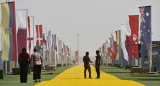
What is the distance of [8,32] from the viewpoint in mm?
28453

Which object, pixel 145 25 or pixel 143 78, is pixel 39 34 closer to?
pixel 145 25

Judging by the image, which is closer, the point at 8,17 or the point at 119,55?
the point at 8,17

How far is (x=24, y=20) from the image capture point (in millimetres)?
31672

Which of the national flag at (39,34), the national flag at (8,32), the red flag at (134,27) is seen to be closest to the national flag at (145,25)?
the red flag at (134,27)

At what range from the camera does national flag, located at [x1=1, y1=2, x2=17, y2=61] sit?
1113 inches

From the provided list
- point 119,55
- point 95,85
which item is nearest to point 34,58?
point 95,85

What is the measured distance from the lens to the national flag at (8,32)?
28281 millimetres

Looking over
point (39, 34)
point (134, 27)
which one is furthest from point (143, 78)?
point (39, 34)

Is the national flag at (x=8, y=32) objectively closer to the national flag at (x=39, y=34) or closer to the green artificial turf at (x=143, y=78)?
the green artificial turf at (x=143, y=78)

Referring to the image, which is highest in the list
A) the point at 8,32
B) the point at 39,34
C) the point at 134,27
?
the point at 134,27

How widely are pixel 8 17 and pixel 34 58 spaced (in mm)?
6281

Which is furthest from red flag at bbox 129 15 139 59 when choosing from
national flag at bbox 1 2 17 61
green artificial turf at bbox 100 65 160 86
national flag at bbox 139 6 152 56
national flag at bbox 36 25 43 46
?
national flag at bbox 1 2 17 61

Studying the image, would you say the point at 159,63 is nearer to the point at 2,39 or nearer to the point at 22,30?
the point at 22,30

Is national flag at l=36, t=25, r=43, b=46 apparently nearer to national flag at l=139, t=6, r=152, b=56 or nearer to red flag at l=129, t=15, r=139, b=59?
red flag at l=129, t=15, r=139, b=59
